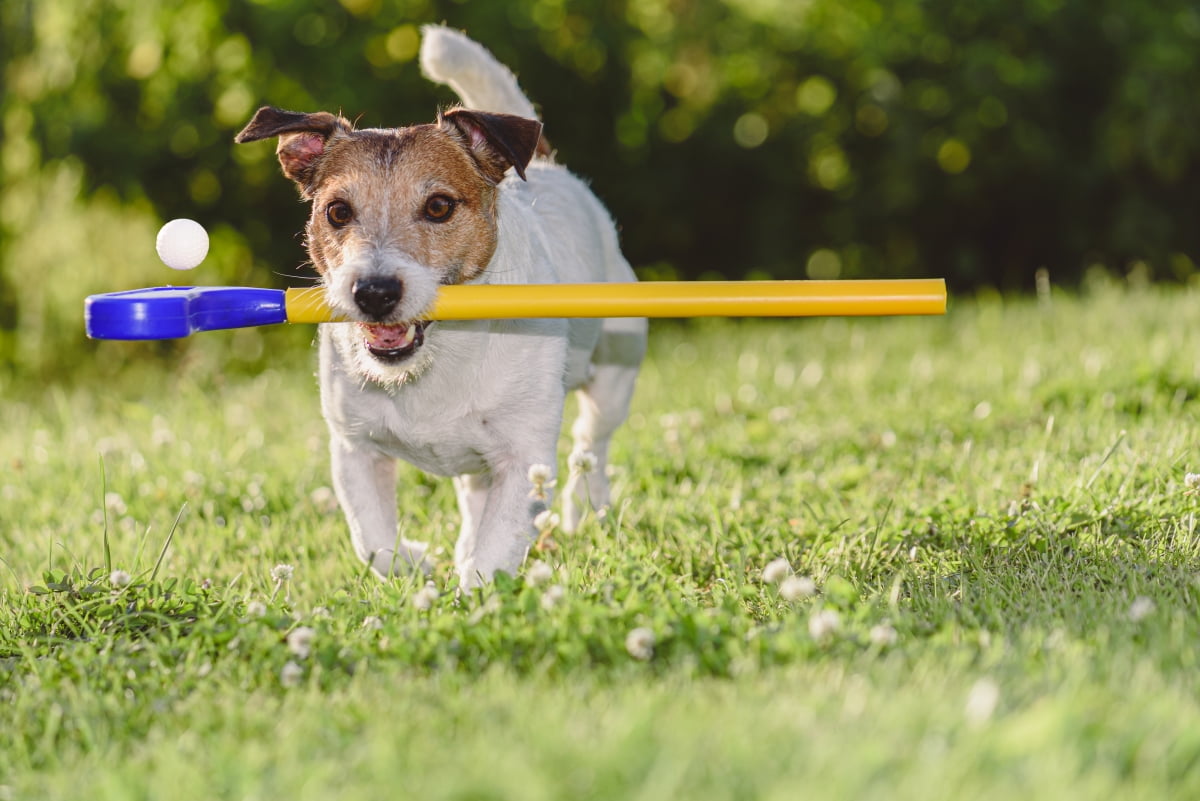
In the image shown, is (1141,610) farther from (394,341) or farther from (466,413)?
(394,341)

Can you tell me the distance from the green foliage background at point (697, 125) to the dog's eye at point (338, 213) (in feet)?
18.7

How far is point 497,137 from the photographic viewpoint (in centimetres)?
359

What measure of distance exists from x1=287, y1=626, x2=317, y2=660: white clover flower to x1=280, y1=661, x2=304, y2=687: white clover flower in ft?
0.16

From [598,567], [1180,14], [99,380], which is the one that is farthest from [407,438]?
[1180,14]

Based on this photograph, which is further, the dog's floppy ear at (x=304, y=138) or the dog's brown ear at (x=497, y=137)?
the dog's floppy ear at (x=304, y=138)

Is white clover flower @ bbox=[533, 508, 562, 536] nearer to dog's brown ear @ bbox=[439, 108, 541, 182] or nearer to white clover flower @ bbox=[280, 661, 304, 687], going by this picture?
white clover flower @ bbox=[280, 661, 304, 687]

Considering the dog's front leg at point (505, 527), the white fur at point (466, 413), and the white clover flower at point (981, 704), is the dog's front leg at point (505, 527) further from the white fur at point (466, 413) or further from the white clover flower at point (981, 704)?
the white clover flower at point (981, 704)

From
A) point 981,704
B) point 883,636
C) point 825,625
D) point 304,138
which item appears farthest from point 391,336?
point 981,704

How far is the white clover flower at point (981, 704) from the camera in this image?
2.18 metres

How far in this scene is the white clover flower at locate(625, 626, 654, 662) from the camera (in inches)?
105

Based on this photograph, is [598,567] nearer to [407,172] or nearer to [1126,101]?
[407,172]

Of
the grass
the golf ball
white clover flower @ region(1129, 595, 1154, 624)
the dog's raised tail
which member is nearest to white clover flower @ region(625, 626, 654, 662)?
the grass

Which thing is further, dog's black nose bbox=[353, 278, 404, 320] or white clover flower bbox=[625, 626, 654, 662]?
dog's black nose bbox=[353, 278, 404, 320]

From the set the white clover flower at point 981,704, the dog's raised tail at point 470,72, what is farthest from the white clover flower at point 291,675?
the dog's raised tail at point 470,72
